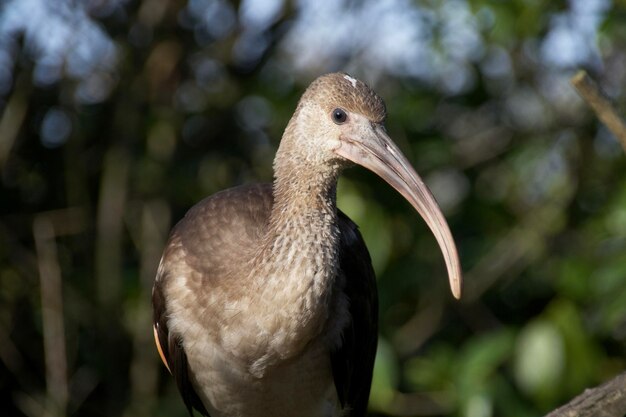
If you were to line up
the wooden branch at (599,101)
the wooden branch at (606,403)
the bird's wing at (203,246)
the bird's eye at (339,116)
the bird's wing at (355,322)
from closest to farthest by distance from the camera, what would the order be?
the wooden branch at (606,403) → the wooden branch at (599,101) → the bird's eye at (339,116) → the bird's wing at (203,246) → the bird's wing at (355,322)

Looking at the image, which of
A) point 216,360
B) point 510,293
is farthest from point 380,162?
point 510,293

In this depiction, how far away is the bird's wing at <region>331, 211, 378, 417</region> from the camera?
4.85 metres

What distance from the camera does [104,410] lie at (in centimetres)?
761

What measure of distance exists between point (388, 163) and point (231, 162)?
3601mm

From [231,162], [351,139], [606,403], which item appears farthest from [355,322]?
[231,162]

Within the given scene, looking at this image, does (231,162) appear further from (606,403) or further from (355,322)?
(606,403)

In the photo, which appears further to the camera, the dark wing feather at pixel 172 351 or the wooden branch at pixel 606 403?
the dark wing feather at pixel 172 351

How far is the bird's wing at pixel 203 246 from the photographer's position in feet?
15.3

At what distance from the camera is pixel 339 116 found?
4.45 meters

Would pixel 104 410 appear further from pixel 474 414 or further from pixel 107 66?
pixel 474 414

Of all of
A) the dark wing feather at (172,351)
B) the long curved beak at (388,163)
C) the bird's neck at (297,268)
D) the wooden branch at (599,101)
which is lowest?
the dark wing feather at (172,351)

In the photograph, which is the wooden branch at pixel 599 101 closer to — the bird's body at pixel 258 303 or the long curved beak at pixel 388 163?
the long curved beak at pixel 388 163

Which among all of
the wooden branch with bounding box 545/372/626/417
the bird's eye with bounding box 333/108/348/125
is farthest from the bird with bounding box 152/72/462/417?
the wooden branch with bounding box 545/372/626/417

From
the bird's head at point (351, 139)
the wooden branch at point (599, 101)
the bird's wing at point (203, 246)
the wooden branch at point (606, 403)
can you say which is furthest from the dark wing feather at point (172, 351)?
the wooden branch at point (599, 101)
